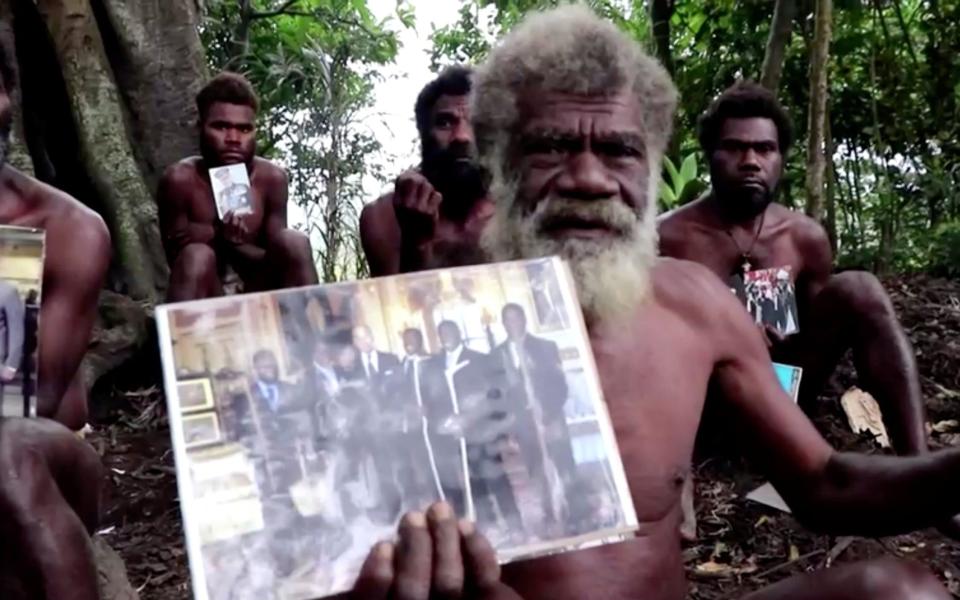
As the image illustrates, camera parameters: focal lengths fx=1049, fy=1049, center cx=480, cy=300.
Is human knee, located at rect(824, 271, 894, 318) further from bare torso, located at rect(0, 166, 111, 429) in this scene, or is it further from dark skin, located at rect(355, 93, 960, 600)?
bare torso, located at rect(0, 166, 111, 429)

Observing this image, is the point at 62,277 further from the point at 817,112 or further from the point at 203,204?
the point at 817,112

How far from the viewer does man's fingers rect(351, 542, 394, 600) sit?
4.21 ft

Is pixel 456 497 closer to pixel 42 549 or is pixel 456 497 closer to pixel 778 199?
pixel 42 549

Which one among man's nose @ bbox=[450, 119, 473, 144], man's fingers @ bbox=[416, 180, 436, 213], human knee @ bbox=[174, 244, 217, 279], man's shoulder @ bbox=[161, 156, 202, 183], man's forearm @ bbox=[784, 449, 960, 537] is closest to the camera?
man's forearm @ bbox=[784, 449, 960, 537]

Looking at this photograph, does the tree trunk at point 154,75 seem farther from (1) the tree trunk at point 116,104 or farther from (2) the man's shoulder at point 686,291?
(2) the man's shoulder at point 686,291

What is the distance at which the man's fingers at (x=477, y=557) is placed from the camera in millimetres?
1321

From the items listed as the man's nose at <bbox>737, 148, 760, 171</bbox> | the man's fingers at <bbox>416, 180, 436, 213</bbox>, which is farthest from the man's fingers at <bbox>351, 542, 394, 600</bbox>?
the man's nose at <bbox>737, 148, 760, 171</bbox>

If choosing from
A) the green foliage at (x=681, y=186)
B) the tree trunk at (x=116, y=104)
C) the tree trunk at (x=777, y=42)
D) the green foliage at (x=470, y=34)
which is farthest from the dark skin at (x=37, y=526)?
the green foliage at (x=470, y=34)

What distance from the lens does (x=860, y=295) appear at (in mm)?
3521

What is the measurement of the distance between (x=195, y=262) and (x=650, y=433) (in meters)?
2.77

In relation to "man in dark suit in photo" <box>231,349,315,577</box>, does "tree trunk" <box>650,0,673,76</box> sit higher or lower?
higher

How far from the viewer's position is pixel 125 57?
18.9 ft

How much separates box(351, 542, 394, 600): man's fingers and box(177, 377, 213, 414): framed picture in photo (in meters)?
0.28

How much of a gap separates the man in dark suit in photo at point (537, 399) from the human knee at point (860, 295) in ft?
7.58
